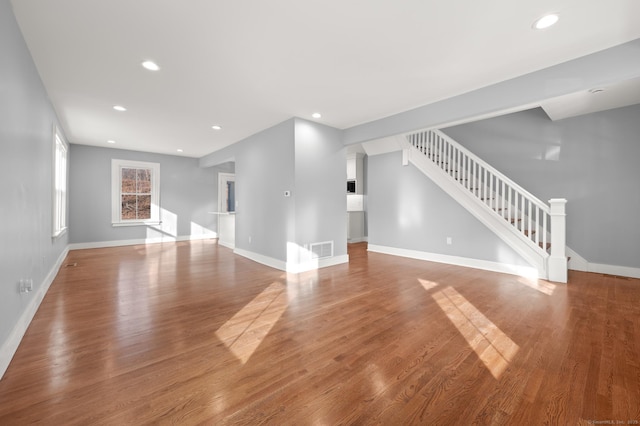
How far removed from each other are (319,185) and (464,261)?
2.98 meters

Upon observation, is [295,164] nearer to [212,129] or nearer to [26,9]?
[212,129]

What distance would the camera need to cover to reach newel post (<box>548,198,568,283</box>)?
383cm

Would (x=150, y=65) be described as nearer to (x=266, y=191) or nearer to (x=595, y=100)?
(x=266, y=191)

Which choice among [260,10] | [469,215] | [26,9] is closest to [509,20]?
[260,10]

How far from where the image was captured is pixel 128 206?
744cm

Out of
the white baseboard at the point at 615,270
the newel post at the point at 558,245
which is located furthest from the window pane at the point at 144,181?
the white baseboard at the point at 615,270

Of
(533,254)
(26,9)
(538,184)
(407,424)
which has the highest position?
(26,9)

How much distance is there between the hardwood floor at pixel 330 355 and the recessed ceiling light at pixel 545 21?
2.61 metres

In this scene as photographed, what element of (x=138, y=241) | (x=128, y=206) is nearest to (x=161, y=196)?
(x=128, y=206)

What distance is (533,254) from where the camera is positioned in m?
4.13

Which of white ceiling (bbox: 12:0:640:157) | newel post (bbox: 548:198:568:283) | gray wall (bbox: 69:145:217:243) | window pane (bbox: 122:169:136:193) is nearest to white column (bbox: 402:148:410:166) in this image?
white ceiling (bbox: 12:0:640:157)

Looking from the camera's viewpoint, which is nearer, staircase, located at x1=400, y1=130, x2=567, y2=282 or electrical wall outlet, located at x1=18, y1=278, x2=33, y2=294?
electrical wall outlet, located at x1=18, y1=278, x2=33, y2=294

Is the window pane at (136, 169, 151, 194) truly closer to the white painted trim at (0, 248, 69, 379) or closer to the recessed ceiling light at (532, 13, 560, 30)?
the white painted trim at (0, 248, 69, 379)

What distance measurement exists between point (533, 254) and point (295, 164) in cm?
396
